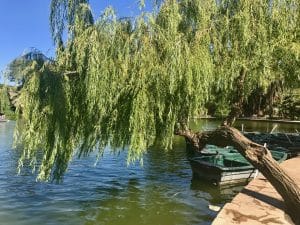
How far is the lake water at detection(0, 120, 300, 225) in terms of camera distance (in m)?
12.6

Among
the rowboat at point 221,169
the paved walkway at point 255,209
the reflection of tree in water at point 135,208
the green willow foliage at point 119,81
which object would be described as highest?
the green willow foliage at point 119,81

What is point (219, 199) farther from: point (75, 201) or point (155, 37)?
point (155, 37)

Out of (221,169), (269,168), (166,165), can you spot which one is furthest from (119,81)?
(166,165)

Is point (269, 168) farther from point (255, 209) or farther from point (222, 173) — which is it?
point (222, 173)

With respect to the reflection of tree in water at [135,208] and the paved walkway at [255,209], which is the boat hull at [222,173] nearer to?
the reflection of tree in water at [135,208]

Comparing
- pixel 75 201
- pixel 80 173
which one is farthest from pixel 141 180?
pixel 75 201

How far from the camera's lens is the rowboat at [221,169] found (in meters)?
16.6

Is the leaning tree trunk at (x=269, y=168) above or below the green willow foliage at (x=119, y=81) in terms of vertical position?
below

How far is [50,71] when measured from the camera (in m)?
9.34

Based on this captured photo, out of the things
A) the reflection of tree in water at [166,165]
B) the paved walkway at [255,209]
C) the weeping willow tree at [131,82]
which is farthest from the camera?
the reflection of tree in water at [166,165]

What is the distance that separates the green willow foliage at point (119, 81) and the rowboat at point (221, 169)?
6.00 m

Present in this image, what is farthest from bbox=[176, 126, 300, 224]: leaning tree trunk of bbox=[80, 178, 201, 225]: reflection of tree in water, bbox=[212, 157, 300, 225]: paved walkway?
bbox=[80, 178, 201, 225]: reflection of tree in water

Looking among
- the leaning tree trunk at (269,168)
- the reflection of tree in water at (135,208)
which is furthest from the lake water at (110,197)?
the leaning tree trunk at (269,168)

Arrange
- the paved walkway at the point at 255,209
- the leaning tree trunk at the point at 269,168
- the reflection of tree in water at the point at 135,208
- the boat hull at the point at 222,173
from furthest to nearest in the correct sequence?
the boat hull at the point at 222,173 → the reflection of tree in water at the point at 135,208 → the leaning tree trunk at the point at 269,168 → the paved walkway at the point at 255,209
